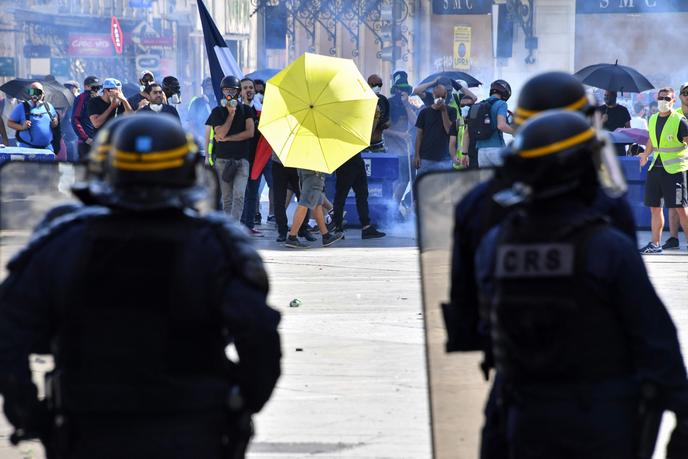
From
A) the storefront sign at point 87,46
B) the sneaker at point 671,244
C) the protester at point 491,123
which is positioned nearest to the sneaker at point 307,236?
the protester at point 491,123

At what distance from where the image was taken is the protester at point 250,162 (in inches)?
618

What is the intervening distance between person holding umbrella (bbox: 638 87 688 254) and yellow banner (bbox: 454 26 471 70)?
26537mm

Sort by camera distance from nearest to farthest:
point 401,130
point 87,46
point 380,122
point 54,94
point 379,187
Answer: point 380,122 < point 379,187 < point 401,130 < point 54,94 < point 87,46

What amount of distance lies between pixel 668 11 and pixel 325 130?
84.5 ft

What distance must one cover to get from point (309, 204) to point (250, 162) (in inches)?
52.9

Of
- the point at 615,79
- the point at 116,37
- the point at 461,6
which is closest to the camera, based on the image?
the point at 615,79

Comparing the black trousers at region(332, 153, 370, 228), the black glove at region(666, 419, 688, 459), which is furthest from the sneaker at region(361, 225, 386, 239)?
the black glove at region(666, 419, 688, 459)

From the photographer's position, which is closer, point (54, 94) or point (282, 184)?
point (282, 184)

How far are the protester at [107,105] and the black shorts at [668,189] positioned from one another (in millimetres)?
5298

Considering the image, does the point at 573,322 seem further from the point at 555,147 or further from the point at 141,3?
the point at 141,3

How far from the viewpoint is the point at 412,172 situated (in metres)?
18.0

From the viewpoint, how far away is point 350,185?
51.1 feet

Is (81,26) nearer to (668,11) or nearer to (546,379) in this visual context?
(668,11)

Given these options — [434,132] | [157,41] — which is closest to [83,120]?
[434,132]
